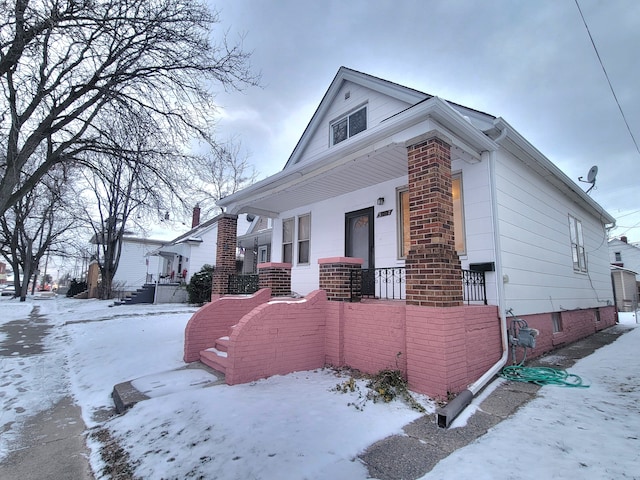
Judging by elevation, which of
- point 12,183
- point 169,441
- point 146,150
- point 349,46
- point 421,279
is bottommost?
point 169,441

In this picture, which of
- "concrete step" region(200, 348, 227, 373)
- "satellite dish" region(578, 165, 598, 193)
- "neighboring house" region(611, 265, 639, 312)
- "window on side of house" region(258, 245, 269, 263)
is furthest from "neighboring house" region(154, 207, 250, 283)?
"neighboring house" region(611, 265, 639, 312)

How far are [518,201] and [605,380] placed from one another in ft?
10.1

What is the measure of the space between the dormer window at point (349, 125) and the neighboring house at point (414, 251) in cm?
4

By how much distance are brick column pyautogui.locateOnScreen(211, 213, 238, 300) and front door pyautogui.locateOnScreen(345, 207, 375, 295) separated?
10.9 feet

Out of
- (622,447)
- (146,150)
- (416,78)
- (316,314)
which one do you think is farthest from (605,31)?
(146,150)

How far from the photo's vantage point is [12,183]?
17.4 ft

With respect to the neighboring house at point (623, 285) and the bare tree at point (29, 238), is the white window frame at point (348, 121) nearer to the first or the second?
the neighboring house at point (623, 285)

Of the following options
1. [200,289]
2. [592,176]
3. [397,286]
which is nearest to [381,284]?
[397,286]

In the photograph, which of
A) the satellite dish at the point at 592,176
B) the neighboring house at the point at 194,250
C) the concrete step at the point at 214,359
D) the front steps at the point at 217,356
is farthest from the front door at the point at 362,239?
the neighboring house at the point at 194,250

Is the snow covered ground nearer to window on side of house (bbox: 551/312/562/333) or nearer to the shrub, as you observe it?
window on side of house (bbox: 551/312/562/333)

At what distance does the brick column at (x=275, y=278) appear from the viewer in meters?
7.01

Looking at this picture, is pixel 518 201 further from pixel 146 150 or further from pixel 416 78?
pixel 146 150

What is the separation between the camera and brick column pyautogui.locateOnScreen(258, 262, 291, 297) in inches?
276

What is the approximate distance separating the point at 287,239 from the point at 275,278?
2.67 metres
